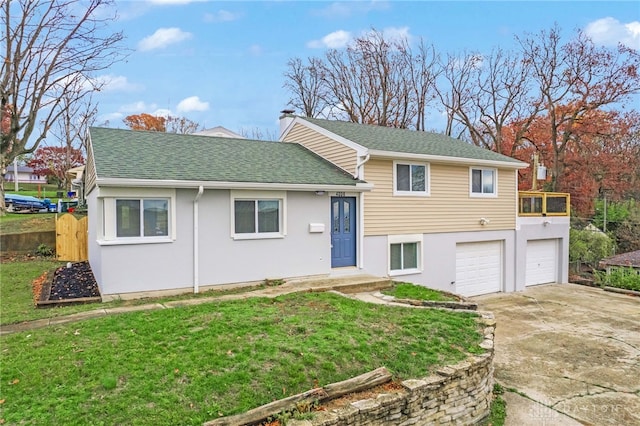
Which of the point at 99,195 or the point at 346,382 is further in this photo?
the point at 99,195

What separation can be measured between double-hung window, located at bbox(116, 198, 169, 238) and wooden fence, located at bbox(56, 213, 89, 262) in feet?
24.3

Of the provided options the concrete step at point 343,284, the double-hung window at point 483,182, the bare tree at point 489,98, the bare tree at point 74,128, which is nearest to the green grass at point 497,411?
the concrete step at point 343,284

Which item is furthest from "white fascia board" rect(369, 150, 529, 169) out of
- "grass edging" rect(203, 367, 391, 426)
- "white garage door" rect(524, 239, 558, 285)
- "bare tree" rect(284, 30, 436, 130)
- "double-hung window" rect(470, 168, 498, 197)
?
"bare tree" rect(284, 30, 436, 130)

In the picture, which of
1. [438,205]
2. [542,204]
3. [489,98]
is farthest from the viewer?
[489,98]

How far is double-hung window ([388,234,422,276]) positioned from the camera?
1252 cm

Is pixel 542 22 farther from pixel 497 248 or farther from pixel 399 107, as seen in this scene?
pixel 497 248

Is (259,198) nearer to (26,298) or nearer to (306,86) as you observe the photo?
(26,298)

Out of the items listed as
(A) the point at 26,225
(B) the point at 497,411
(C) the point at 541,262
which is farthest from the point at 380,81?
(B) the point at 497,411

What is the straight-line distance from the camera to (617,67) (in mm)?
21922

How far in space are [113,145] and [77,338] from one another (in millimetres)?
5793

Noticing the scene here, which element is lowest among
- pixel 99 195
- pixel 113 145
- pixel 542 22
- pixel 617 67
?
pixel 99 195

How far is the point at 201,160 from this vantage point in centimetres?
1023

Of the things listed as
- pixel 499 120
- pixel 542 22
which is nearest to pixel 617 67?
pixel 542 22

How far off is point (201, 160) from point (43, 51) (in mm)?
10826
